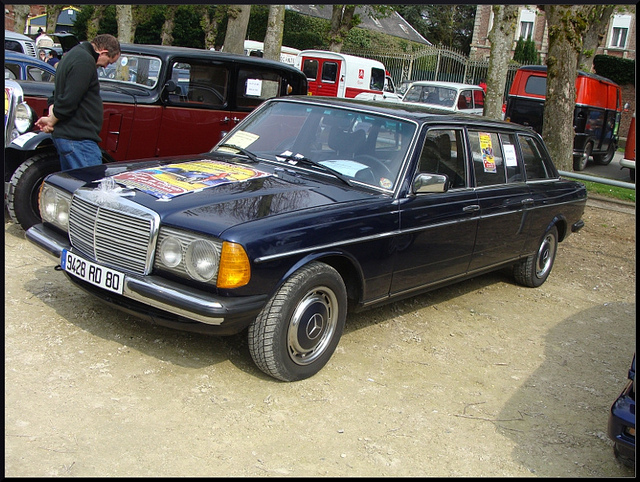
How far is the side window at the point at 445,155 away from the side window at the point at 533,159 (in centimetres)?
124

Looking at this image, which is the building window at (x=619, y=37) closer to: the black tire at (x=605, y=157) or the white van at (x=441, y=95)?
the black tire at (x=605, y=157)

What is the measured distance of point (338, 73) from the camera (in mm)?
24578

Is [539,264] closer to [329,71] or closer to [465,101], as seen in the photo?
[465,101]

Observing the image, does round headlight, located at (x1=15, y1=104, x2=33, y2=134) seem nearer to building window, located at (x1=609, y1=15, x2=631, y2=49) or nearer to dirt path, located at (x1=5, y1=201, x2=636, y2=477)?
dirt path, located at (x1=5, y1=201, x2=636, y2=477)

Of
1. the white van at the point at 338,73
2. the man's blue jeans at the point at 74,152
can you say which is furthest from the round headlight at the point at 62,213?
the white van at the point at 338,73

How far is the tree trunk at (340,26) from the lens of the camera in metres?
29.8

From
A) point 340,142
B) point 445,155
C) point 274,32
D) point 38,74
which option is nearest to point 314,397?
point 340,142

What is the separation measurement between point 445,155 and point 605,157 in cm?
1639

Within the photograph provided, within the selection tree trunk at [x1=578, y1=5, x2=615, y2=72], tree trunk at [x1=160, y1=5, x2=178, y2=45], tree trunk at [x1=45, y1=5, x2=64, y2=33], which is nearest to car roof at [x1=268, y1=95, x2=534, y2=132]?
tree trunk at [x1=578, y1=5, x2=615, y2=72]

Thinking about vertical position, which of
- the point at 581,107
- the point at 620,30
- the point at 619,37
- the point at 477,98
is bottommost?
the point at 581,107

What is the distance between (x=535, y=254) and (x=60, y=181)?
465 cm

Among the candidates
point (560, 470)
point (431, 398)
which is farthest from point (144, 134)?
point (560, 470)

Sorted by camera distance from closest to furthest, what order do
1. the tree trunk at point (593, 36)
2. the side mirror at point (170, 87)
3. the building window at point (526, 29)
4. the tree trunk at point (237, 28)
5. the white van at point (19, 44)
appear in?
the side mirror at point (170, 87)
the white van at point (19, 44)
the tree trunk at point (237, 28)
the tree trunk at point (593, 36)
the building window at point (526, 29)

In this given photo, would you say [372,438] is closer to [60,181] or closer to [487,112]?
[60,181]
